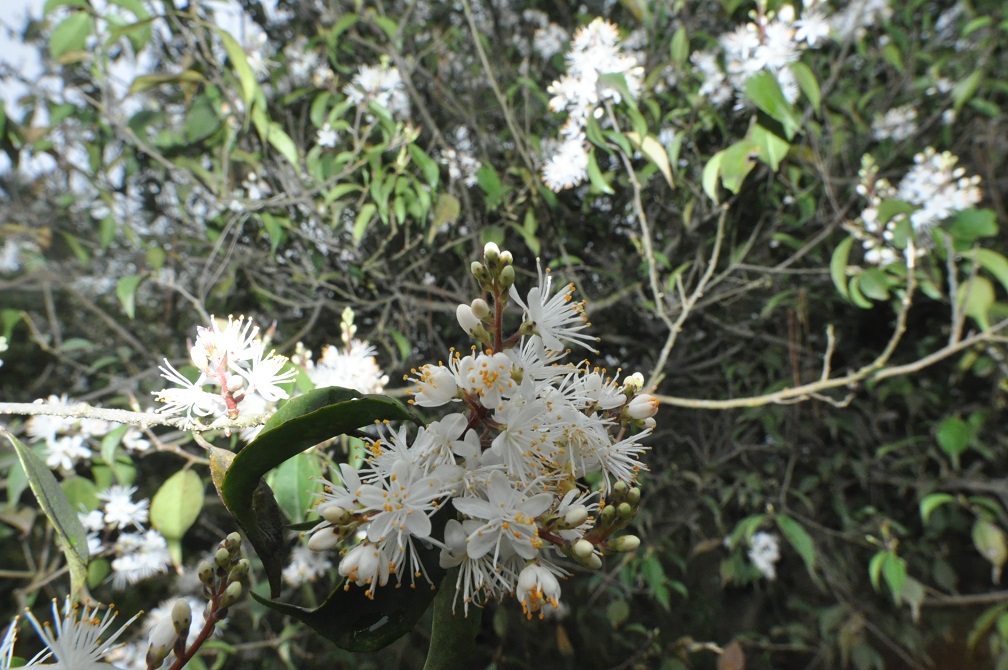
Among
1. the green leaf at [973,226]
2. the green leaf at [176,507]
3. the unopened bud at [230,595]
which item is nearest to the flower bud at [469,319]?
the unopened bud at [230,595]

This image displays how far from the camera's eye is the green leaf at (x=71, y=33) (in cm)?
133

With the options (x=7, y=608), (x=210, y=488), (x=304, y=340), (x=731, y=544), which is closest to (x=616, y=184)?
(x=304, y=340)

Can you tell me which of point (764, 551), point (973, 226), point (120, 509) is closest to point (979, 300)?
point (973, 226)

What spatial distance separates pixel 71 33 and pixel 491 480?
1455mm

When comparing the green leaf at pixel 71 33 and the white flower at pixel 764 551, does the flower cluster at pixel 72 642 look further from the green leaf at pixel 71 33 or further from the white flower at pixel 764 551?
the white flower at pixel 764 551

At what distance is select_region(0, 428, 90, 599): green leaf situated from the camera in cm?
67

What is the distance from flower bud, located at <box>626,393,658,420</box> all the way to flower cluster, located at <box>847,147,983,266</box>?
44.5 inches

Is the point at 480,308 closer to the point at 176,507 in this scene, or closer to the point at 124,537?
the point at 176,507

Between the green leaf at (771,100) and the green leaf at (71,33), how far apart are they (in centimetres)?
148

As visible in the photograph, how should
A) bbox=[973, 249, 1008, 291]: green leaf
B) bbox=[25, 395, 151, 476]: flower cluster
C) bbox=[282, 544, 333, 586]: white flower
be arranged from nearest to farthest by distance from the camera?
bbox=[25, 395, 151, 476]: flower cluster
bbox=[973, 249, 1008, 291]: green leaf
bbox=[282, 544, 333, 586]: white flower

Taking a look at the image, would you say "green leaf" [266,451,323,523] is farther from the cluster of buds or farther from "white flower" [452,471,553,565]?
"white flower" [452,471,553,565]

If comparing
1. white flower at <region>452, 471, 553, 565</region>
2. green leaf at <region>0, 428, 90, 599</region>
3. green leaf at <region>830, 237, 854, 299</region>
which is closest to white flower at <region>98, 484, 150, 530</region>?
green leaf at <region>0, 428, 90, 599</region>

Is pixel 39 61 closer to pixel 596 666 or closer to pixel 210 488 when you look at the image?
pixel 210 488

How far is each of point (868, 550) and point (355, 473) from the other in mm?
2225
